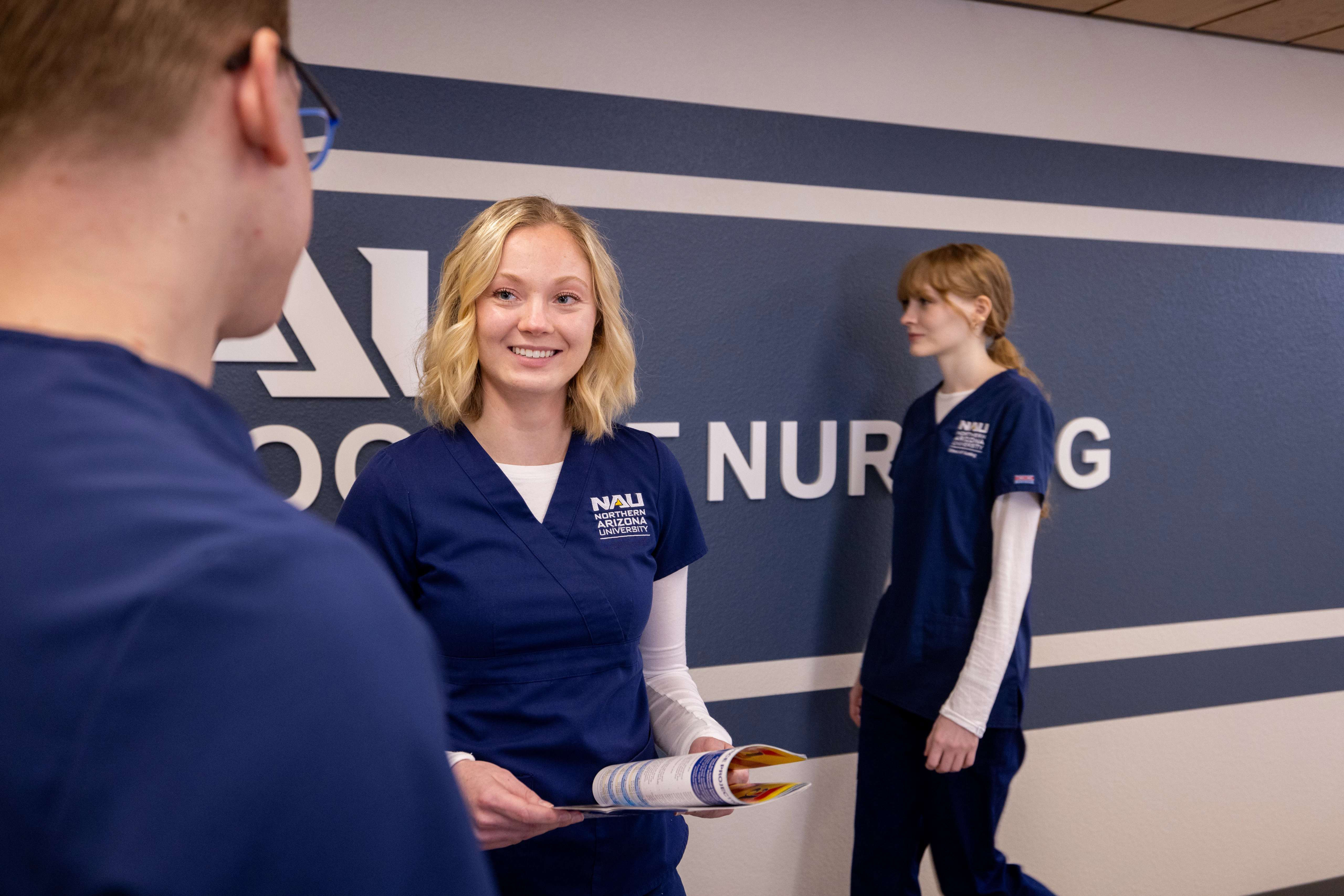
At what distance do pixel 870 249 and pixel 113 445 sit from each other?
2362 mm

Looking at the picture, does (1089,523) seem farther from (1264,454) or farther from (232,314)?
(232,314)

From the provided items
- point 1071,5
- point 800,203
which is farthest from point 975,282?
point 1071,5

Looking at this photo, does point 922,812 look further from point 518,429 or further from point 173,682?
point 173,682

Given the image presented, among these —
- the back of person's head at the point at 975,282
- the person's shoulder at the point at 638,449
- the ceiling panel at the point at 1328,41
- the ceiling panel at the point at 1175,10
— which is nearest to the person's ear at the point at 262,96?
the person's shoulder at the point at 638,449

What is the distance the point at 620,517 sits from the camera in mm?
1473

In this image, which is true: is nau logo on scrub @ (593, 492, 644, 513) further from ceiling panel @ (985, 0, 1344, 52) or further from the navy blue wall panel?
ceiling panel @ (985, 0, 1344, 52)

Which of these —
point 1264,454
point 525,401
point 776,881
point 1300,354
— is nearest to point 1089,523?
point 1264,454

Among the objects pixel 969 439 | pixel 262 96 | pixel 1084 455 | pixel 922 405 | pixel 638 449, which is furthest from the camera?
pixel 1084 455

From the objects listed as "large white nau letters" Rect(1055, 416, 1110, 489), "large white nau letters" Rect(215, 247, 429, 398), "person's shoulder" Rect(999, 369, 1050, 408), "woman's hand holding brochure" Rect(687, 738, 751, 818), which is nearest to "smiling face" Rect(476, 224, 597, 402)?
"large white nau letters" Rect(215, 247, 429, 398)

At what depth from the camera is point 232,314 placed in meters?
0.51

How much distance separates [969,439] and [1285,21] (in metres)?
1.76

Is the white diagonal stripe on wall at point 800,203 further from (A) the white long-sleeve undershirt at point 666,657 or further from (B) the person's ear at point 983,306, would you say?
(A) the white long-sleeve undershirt at point 666,657

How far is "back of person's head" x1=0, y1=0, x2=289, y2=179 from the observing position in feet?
1.37

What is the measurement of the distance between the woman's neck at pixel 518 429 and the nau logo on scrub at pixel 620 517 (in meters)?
0.12
